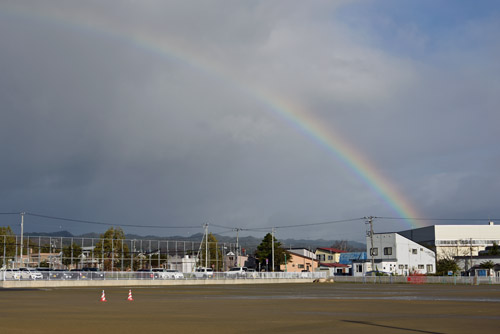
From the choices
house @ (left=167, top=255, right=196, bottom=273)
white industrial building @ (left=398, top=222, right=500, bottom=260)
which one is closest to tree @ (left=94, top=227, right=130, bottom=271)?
house @ (left=167, top=255, right=196, bottom=273)

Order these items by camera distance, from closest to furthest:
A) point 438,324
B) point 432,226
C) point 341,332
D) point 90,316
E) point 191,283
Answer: point 341,332 → point 438,324 → point 90,316 → point 191,283 → point 432,226

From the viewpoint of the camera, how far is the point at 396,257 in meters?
129

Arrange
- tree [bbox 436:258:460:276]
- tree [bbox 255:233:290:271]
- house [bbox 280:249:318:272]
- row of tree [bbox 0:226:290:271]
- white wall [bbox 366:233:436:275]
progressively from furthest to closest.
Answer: house [bbox 280:249:318:272], tree [bbox 255:233:290:271], white wall [bbox 366:233:436:275], tree [bbox 436:258:460:276], row of tree [bbox 0:226:290:271]

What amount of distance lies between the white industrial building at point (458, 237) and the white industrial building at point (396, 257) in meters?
28.0

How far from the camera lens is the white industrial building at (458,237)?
164m

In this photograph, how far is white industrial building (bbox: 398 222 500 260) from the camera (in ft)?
538

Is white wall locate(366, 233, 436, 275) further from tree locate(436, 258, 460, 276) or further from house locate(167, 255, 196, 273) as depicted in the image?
house locate(167, 255, 196, 273)

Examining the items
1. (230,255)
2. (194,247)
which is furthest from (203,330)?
(230,255)

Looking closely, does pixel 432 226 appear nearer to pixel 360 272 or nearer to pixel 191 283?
pixel 360 272

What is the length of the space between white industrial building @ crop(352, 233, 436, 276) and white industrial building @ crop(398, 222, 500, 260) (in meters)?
28.0

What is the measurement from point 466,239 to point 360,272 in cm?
5814

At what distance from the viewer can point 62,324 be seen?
2075 centimetres

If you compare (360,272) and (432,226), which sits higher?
(432,226)

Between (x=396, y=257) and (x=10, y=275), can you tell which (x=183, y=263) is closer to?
(x=396, y=257)
